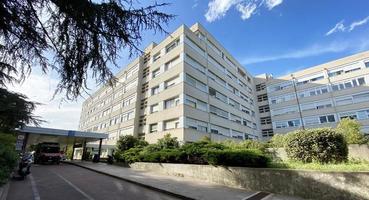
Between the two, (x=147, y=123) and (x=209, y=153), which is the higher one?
(x=147, y=123)

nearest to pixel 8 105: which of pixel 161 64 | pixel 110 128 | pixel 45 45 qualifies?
pixel 45 45

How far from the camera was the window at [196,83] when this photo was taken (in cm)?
2777

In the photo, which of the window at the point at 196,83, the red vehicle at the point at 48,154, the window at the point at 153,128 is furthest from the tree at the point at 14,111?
the window at the point at 196,83

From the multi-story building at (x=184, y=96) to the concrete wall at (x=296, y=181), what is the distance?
1354cm

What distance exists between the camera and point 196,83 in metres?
29.1

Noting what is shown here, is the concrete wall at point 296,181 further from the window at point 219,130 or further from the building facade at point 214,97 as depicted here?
the window at point 219,130

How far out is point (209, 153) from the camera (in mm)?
11766

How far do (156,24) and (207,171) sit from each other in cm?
917

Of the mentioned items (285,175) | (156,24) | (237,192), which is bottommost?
(237,192)

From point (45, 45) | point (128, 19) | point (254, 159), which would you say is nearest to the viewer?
point (128, 19)

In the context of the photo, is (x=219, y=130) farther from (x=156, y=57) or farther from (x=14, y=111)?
(x=14, y=111)

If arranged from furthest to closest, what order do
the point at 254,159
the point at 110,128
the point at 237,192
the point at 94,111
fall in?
the point at 94,111 → the point at 110,128 → the point at 254,159 → the point at 237,192

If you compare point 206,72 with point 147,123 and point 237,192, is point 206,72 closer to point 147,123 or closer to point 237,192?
point 147,123

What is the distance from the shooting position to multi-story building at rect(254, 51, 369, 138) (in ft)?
115
